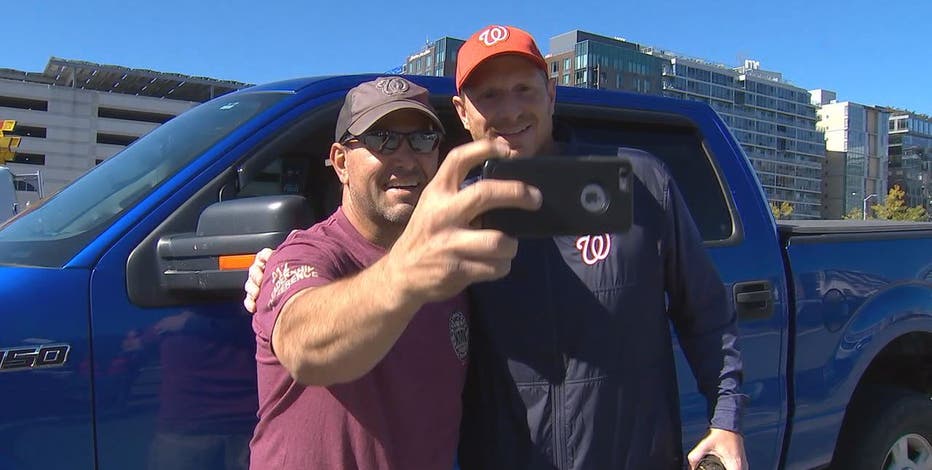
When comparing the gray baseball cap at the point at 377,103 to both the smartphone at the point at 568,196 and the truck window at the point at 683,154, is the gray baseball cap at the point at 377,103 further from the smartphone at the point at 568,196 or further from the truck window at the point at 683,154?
the truck window at the point at 683,154

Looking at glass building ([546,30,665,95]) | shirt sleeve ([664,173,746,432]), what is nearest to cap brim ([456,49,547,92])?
shirt sleeve ([664,173,746,432])

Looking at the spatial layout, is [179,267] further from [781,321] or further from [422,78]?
[781,321]

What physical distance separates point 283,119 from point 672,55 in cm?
12641

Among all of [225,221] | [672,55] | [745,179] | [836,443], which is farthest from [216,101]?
[672,55]

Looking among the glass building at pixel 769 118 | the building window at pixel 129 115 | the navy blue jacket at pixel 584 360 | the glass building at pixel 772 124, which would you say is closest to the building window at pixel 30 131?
the building window at pixel 129 115

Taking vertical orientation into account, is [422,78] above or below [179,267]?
above

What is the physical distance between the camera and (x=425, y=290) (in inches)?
41.7

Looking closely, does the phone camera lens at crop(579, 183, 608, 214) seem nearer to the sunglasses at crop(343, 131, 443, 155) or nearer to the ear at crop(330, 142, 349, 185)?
the sunglasses at crop(343, 131, 443, 155)

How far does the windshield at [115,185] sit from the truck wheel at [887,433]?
9.63 ft

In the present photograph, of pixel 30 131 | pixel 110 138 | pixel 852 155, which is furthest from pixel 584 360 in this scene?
pixel 852 155

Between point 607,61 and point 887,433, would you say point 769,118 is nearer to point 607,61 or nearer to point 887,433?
point 607,61

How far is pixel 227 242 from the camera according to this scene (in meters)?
1.86

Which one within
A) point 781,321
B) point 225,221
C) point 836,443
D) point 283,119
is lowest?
point 836,443

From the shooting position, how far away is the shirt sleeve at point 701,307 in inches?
73.0
